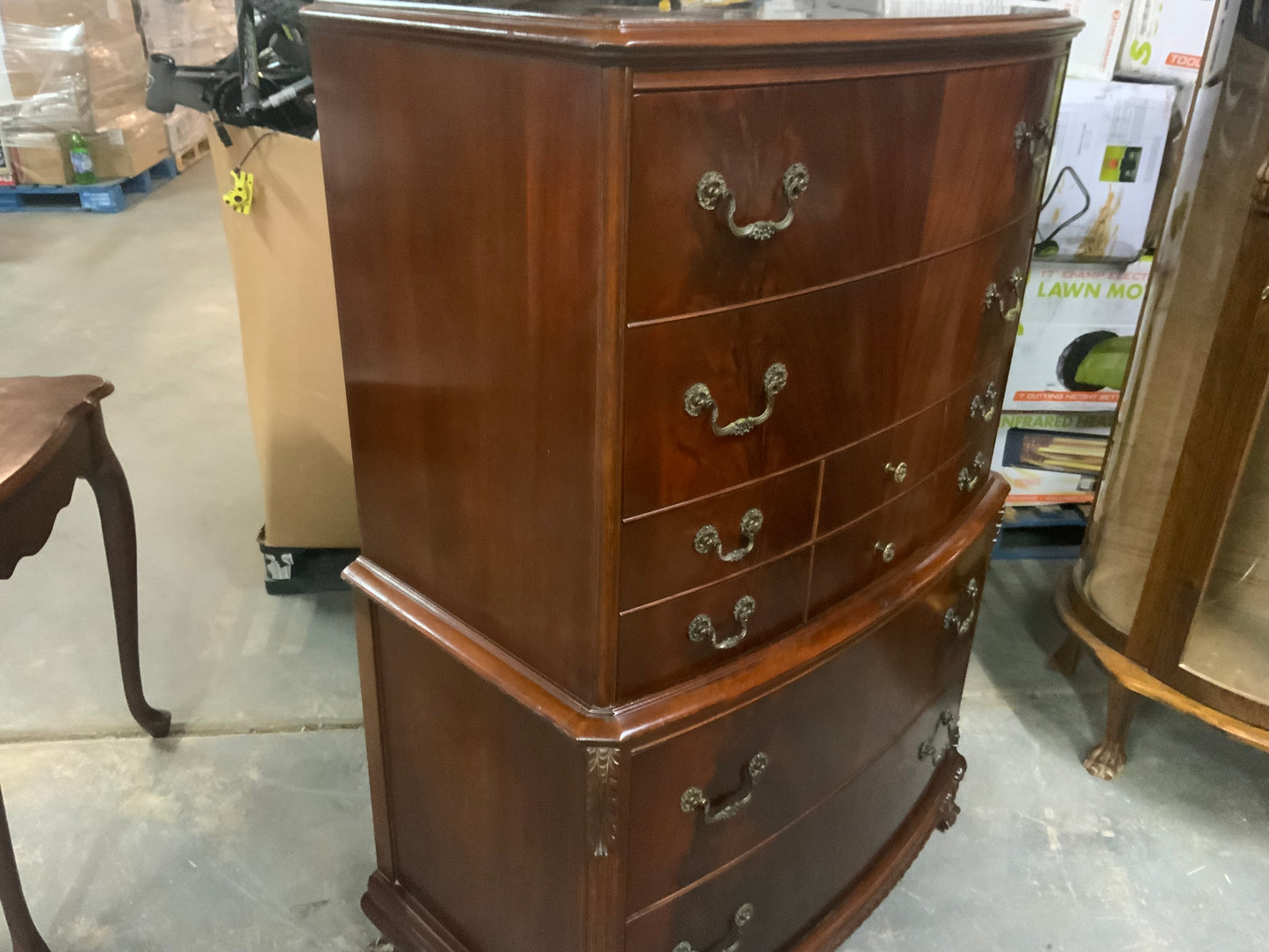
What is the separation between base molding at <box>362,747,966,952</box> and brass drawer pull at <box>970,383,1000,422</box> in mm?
621

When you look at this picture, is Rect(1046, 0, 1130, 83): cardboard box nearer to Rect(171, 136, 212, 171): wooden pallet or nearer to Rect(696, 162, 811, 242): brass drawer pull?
→ Rect(696, 162, 811, 242): brass drawer pull

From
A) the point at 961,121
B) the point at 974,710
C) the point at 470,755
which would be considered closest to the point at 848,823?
the point at 470,755

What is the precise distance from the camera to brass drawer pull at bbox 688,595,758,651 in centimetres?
96

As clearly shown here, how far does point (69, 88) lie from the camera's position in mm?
4145

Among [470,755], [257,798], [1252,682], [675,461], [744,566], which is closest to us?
[675,461]

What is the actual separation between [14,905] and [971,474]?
1.37 metres

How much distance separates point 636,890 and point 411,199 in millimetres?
728

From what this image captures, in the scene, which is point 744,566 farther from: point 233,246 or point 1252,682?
point 233,246

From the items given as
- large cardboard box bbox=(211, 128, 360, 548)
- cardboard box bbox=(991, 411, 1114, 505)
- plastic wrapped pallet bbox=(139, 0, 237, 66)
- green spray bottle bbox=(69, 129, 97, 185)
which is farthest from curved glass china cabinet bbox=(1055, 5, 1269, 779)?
green spray bottle bbox=(69, 129, 97, 185)

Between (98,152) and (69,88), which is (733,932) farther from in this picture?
(98,152)

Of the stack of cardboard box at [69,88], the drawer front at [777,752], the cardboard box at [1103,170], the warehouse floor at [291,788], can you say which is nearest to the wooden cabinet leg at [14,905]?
the warehouse floor at [291,788]

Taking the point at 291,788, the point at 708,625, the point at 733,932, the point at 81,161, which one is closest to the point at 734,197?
the point at 708,625

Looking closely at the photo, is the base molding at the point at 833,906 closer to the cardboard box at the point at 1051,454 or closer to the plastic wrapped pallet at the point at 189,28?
the cardboard box at the point at 1051,454

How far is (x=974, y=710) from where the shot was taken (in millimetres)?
1911
